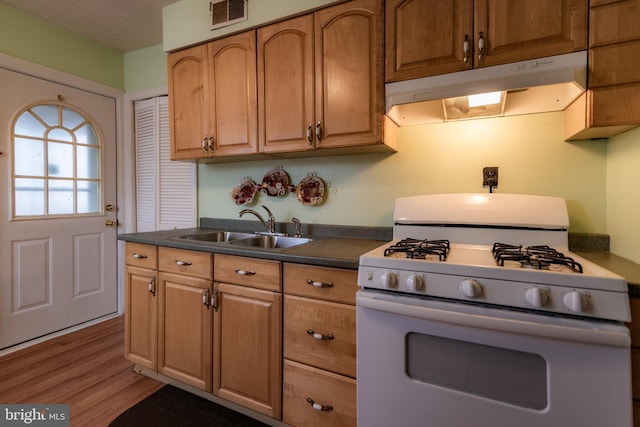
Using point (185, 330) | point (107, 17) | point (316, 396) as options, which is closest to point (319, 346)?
point (316, 396)

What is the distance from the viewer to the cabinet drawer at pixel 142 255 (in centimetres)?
182

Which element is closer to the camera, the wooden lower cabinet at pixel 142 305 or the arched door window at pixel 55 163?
the wooden lower cabinet at pixel 142 305

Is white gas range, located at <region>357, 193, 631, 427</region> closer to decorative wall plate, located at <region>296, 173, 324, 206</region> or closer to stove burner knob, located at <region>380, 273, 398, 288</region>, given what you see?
stove burner knob, located at <region>380, 273, 398, 288</region>

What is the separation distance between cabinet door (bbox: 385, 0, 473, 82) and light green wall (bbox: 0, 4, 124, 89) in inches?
103

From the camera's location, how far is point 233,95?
1.91 meters

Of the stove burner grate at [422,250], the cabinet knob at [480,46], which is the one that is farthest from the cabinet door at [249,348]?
the cabinet knob at [480,46]

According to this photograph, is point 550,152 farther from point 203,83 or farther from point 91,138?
point 91,138

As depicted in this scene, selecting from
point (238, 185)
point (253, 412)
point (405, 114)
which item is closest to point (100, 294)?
point (238, 185)

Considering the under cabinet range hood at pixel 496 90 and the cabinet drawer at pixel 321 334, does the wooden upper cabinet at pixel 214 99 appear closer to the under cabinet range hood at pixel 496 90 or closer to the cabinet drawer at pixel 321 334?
the under cabinet range hood at pixel 496 90

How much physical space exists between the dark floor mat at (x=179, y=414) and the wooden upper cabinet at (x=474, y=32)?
74.7 inches

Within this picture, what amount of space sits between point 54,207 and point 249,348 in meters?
2.18

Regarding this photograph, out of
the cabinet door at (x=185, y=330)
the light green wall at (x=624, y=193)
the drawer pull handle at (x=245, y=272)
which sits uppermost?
the light green wall at (x=624, y=193)

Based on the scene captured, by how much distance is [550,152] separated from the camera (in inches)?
58.3

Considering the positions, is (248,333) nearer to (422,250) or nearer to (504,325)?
(422,250)
